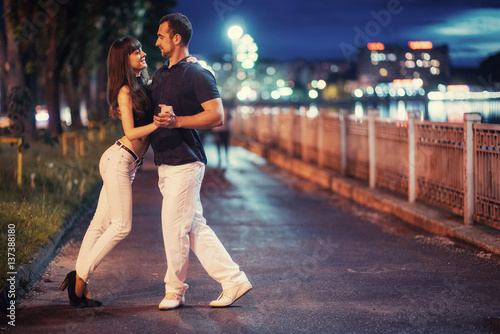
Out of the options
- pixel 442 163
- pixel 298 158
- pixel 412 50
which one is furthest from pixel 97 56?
pixel 412 50

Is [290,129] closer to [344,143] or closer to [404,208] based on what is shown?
[344,143]

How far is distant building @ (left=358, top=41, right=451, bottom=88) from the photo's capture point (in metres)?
148

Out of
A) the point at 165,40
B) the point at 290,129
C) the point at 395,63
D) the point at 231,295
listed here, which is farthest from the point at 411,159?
the point at 395,63

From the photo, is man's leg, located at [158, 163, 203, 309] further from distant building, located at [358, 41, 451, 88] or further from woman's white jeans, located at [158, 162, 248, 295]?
distant building, located at [358, 41, 451, 88]

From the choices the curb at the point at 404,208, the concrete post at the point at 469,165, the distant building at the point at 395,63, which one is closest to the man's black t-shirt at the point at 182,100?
the curb at the point at 404,208

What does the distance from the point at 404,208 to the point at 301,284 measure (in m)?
4.50

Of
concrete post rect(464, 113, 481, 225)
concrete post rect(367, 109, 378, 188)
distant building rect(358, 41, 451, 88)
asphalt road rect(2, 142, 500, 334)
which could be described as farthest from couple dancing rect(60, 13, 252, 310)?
distant building rect(358, 41, 451, 88)

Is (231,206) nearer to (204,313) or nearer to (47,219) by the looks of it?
(47,219)

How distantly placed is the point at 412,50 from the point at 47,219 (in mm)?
145058

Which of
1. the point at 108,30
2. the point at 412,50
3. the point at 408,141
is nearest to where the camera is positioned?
the point at 408,141

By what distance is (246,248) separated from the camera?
792 centimetres

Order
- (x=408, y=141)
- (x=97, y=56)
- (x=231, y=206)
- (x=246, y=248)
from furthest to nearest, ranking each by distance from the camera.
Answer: (x=97, y=56), (x=231, y=206), (x=408, y=141), (x=246, y=248)

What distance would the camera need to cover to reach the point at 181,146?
497cm

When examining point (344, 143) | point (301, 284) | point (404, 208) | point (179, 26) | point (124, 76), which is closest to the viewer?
point (179, 26)
